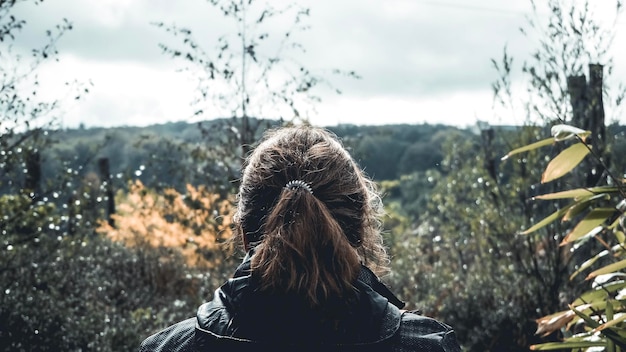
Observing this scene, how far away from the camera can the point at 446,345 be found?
89.4 inches

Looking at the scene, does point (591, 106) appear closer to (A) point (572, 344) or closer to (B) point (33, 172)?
(A) point (572, 344)

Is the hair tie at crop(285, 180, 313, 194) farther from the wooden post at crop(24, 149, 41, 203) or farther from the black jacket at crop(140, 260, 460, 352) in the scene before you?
the wooden post at crop(24, 149, 41, 203)

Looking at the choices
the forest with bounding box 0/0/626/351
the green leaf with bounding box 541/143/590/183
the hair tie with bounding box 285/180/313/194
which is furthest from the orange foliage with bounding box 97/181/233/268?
the hair tie with bounding box 285/180/313/194

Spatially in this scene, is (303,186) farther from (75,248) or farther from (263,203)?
(75,248)

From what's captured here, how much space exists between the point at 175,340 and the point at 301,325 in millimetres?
365

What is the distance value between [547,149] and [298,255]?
21.3ft

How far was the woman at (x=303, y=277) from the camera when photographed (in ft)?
7.08

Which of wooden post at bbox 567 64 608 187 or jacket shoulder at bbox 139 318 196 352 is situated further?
wooden post at bbox 567 64 608 187

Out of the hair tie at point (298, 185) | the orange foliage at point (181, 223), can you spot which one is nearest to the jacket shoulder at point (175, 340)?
the hair tie at point (298, 185)

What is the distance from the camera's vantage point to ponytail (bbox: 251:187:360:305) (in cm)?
219

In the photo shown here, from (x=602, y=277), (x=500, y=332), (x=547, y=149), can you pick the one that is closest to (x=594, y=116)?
(x=547, y=149)

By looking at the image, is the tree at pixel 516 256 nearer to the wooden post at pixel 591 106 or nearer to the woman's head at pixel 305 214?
the wooden post at pixel 591 106

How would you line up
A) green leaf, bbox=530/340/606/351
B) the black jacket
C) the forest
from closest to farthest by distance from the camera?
1. the black jacket
2. green leaf, bbox=530/340/606/351
3. the forest

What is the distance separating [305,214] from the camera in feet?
7.37
